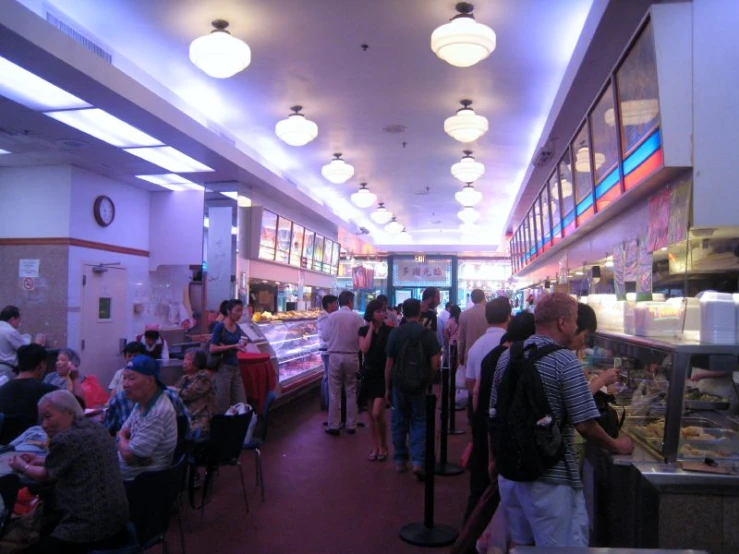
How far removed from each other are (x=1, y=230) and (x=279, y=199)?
167 inches

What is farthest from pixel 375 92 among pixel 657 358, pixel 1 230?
pixel 1 230

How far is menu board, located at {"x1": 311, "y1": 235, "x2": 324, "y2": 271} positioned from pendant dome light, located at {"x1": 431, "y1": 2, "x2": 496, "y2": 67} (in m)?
8.90

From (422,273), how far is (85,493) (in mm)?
20135

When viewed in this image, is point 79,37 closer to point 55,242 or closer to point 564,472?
point 55,242

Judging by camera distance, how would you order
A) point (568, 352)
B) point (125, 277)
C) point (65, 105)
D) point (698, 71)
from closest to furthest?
point (568, 352), point (698, 71), point (65, 105), point (125, 277)

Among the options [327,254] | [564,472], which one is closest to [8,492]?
[564,472]

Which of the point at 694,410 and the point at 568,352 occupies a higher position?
the point at 568,352

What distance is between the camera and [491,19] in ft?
17.9

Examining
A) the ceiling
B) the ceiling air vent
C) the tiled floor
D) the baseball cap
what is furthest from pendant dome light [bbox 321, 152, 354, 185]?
the baseball cap

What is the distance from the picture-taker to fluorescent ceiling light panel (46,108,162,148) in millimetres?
6164

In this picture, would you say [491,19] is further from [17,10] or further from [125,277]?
[125,277]

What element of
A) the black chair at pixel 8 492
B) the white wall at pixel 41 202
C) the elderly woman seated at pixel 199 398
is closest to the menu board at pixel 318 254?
the white wall at pixel 41 202

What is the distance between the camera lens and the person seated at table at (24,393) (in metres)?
4.20

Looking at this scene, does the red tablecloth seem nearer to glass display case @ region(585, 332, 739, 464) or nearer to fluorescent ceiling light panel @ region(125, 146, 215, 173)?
fluorescent ceiling light panel @ region(125, 146, 215, 173)
